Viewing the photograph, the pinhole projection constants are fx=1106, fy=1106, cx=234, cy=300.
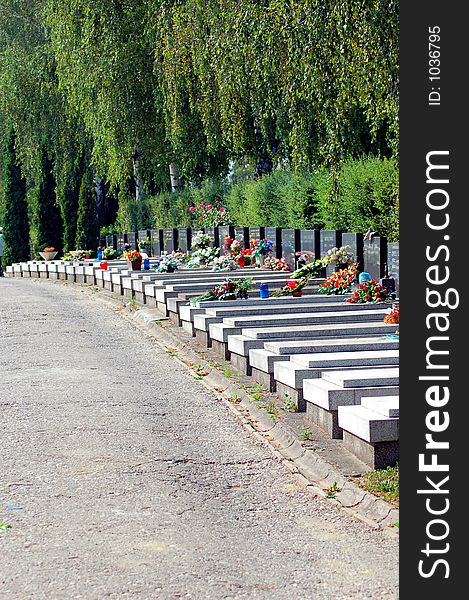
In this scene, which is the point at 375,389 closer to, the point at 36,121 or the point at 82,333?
the point at 82,333

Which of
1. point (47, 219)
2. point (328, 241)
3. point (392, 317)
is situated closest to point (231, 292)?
point (392, 317)

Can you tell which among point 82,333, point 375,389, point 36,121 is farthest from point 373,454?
point 36,121

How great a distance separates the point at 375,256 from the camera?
52.6 ft

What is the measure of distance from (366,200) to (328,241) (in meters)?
1.15

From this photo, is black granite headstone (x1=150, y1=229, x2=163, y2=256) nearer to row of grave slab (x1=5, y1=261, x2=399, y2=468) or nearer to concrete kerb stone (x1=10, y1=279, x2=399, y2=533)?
row of grave slab (x1=5, y1=261, x2=399, y2=468)

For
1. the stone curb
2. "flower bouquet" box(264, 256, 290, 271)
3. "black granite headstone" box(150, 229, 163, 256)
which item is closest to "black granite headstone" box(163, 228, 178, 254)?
"black granite headstone" box(150, 229, 163, 256)

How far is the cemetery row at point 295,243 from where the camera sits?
15.9 meters

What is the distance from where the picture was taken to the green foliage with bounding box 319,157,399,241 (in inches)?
659

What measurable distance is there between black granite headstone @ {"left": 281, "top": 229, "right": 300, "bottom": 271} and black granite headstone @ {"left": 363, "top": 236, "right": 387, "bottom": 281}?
12.5 feet

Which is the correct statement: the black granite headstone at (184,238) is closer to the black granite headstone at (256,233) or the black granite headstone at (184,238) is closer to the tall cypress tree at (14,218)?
the black granite headstone at (256,233)

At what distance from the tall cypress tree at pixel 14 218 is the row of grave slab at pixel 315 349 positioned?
21.5 m

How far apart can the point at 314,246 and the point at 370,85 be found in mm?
9054

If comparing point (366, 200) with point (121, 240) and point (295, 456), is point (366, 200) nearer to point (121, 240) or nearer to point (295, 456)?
point (295, 456)

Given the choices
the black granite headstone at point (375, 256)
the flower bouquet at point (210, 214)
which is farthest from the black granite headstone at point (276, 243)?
the black granite headstone at point (375, 256)
